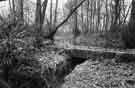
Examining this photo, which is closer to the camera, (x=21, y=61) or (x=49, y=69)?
(x=21, y=61)

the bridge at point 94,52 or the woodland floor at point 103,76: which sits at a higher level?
the bridge at point 94,52

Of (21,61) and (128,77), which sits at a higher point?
(21,61)

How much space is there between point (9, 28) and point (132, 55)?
278 centimetres

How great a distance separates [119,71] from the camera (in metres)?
2.59

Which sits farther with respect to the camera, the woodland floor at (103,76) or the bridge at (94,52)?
the bridge at (94,52)

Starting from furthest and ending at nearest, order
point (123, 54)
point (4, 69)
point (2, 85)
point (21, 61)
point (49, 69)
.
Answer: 1. point (123, 54)
2. point (49, 69)
3. point (21, 61)
4. point (4, 69)
5. point (2, 85)

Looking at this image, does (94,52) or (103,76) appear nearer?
(103,76)

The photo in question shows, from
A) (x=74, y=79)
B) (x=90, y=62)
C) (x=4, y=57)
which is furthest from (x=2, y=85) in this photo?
(x=90, y=62)

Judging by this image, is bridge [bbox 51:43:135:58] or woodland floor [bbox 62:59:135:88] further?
bridge [bbox 51:43:135:58]

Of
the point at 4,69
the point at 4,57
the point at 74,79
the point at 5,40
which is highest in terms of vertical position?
the point at 5,40

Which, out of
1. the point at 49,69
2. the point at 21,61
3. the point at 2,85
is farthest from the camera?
the point at 49,69

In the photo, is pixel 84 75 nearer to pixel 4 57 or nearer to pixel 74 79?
pixel 74 79

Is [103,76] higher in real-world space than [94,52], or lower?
lower

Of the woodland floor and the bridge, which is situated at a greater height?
the bridge
